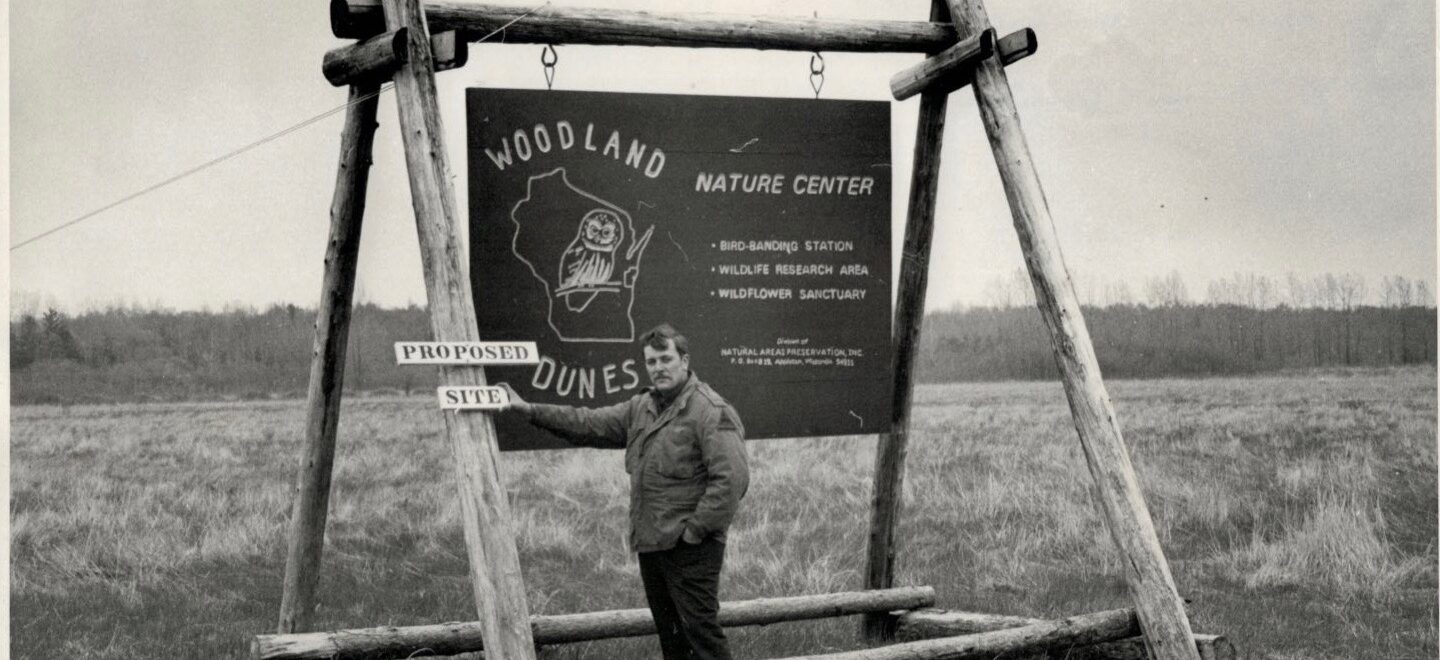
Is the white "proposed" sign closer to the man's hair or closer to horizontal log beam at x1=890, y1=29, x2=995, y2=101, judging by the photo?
the man's hair

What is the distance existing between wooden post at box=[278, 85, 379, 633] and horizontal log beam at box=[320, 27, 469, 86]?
11cm

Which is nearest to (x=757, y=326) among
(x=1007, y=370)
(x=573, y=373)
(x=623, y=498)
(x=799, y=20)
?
(x=573, y=373)

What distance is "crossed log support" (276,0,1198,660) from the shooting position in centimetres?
599

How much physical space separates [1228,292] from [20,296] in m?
12.4

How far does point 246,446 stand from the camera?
509 inches

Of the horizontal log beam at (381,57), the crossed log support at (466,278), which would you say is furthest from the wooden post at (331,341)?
the horizontal log beam at (381,57)

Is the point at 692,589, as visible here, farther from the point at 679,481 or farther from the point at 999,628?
the point at 999,628

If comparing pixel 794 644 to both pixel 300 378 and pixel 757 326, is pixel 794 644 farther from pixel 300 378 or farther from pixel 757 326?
pixel 300 378

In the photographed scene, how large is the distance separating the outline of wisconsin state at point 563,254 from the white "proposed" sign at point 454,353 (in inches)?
44.3

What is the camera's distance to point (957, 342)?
56.1ft

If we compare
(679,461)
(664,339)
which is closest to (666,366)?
(664,339)

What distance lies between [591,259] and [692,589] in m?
1.76

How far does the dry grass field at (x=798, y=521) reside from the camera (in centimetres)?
1012

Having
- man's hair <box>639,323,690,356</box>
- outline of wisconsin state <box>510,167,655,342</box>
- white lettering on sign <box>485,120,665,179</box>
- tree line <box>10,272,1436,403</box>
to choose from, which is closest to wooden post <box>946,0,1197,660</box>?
white lettering on sign <box>485,120,665,179</box>
